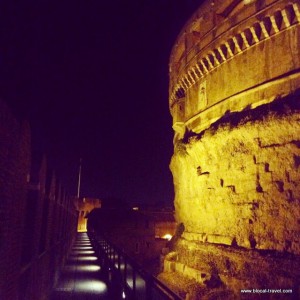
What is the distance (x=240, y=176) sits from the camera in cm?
827

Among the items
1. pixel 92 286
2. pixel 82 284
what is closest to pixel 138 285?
pixel 92 286

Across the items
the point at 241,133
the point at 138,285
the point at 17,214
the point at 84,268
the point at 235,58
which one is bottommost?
the point at 84,268

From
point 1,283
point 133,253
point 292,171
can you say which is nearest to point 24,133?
point 1,283

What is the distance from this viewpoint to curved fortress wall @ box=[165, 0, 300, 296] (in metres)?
7.15

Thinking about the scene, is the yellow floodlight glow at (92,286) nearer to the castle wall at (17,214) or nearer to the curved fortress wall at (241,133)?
the castle wall at (17,214)

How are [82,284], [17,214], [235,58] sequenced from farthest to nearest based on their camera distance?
[235,58] → [82,284] → [17,214]

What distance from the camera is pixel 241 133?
8.26 m

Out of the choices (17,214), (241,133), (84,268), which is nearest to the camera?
(17,214)

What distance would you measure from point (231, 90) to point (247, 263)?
4617 millimetres

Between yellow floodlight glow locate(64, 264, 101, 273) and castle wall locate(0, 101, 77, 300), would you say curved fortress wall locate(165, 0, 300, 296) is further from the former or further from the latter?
castle wall locate(0, 101, 77, 300)

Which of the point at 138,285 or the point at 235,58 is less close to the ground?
the point at 235,58

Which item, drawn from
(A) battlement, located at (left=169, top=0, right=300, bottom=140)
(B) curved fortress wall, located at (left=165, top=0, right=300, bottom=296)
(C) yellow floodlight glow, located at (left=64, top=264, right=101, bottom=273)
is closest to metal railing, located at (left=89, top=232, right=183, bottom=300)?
(B) curved fortress wall, located at (left=165, top=0, right=300, bottom=296)

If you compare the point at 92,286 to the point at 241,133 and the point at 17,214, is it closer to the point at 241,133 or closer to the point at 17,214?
the point at 17,214

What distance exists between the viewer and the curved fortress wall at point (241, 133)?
7.15 m
